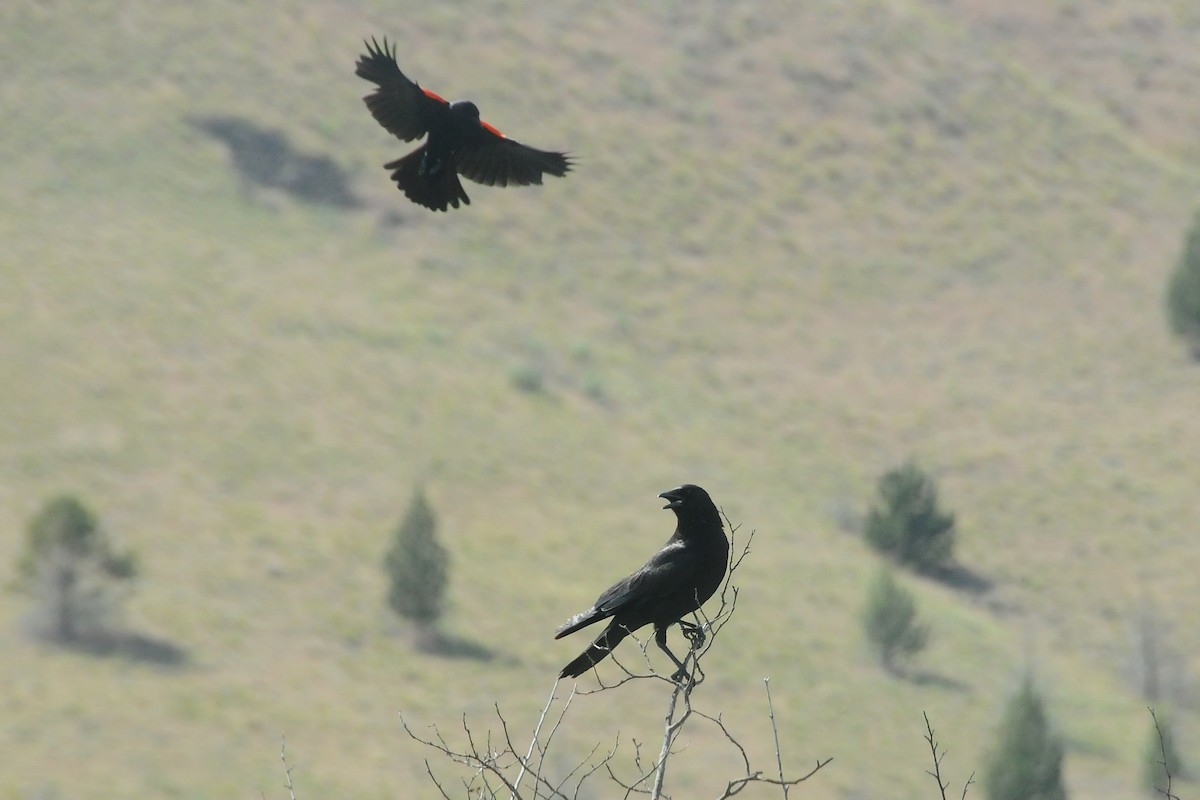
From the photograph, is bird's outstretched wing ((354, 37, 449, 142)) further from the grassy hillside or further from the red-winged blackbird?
the grassy hillside

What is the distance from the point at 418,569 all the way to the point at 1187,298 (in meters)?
26.8

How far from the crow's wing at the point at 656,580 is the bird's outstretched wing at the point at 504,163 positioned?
2.98 metres

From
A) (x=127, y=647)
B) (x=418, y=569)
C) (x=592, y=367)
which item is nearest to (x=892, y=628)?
(x=418, y=569)

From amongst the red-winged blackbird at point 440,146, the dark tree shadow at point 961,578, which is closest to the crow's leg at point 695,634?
the red-winged blackbird at point 440,146

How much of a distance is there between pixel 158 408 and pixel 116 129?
49.1ft

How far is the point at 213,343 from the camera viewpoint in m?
44.7

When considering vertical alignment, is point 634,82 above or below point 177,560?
above

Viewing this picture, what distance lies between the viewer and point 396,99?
912 cm

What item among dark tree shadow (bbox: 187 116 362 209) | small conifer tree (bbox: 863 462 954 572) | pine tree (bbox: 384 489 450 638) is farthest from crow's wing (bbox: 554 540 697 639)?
dark tree shadow (bbox: 187 116 362 209)

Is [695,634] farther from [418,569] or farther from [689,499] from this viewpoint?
[418,569]

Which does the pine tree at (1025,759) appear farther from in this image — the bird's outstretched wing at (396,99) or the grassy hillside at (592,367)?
the bird's outstretched wing at (396,99)

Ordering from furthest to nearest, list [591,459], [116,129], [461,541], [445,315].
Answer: [116,129], [445,315], [591,459], [461,541]

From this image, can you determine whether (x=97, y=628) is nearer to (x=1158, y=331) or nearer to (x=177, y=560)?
(x=177, y=560)

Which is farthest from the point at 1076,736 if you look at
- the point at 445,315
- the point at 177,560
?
the point at 445,315
